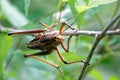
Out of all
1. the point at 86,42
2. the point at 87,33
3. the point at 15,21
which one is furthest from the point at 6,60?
the point at 87,33

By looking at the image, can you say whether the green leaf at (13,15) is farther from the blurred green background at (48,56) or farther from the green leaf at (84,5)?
the green leaf at (84,5)

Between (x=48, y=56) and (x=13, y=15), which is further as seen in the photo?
(x=13, y=15)

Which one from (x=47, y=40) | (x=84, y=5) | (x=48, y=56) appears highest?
(x=84, y=5)

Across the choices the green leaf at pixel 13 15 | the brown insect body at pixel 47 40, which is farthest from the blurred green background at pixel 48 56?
the brown insect body at pixel 47 40

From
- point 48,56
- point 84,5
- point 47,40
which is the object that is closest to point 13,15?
point 48,56

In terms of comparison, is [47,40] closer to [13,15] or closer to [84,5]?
[84,5]

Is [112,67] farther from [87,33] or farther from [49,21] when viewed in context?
[87,33]

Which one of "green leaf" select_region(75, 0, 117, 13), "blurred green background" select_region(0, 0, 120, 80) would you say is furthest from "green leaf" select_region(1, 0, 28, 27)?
"green leaf" select_region(75, 0, 117, 13)

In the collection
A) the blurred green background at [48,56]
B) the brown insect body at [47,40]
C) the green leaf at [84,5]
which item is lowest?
the blurred green background at [48,56]
